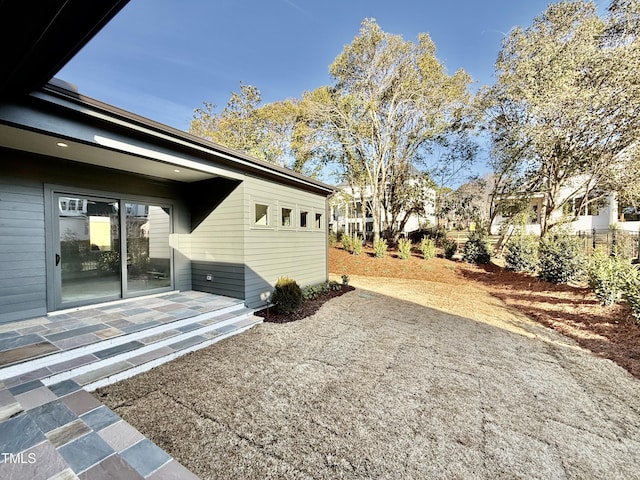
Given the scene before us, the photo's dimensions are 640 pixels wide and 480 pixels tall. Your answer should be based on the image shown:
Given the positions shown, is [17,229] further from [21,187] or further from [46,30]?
[46,30]

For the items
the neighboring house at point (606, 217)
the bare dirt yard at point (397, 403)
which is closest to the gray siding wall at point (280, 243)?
the bare dirt yard at point (397, 403)

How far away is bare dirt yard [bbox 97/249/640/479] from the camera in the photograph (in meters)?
1.83

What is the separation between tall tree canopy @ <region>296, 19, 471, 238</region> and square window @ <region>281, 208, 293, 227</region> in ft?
26.4

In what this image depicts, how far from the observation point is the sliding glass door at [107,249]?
4.12 m

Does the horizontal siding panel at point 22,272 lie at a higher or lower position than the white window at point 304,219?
lower

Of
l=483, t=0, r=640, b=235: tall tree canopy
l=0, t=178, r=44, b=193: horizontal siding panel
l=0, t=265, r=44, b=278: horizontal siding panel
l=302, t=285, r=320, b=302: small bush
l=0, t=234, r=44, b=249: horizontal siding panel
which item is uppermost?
l=483, t=0, r=640, b=235: tall tree canopy

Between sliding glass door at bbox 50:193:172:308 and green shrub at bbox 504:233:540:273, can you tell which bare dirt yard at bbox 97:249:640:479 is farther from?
green shrub at bbox 504:233:540:273

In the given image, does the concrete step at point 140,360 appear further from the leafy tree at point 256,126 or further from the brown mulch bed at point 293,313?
the leafy tree at point 256,126

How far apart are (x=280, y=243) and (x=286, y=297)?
1.42 meters

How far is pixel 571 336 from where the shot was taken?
13.7ft

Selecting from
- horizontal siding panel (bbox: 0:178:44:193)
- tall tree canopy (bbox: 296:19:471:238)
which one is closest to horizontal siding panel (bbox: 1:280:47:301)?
horizontal siding panel (bbox: 0:178:44:193)

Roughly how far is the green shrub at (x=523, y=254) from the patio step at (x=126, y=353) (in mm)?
9247

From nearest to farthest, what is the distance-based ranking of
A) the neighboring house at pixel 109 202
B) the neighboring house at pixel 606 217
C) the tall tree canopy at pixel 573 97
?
the neighboring house at pixel 109 202 < the tall tree canopy at pixel 573 97 < the neighboring house at pixel 606 217

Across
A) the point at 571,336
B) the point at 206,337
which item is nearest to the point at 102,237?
the point at 206,337
